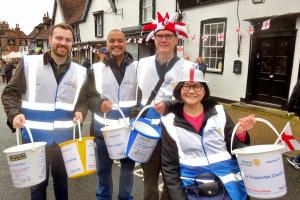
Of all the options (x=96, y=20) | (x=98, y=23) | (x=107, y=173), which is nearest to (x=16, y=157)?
(x=107, y=173)

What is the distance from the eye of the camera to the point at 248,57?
10188mm

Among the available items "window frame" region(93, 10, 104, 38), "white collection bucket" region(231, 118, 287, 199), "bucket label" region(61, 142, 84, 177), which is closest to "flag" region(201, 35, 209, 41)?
"bucket label" region(61, 142, 84, 177)

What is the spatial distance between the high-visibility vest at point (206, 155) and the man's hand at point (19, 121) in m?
1.31

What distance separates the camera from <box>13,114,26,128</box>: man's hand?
249 cm

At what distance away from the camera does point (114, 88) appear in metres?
3.17

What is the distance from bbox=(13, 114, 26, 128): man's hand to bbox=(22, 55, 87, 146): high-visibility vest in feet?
0.61

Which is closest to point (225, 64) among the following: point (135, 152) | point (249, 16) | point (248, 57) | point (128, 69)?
point (248, 57)

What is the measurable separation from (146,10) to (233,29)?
21.7 ft

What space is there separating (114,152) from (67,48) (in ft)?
3.56

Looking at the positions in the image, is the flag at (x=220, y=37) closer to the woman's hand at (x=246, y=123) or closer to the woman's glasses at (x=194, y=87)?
the woman's glasses at (x=194, y=87)

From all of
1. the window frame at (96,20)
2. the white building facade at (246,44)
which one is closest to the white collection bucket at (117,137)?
the white building facade at (246,44)

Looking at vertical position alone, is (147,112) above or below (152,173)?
above

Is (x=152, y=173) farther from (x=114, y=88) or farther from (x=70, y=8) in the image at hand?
(x=70, y=8)

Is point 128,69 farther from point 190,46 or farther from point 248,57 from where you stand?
point 190,46
